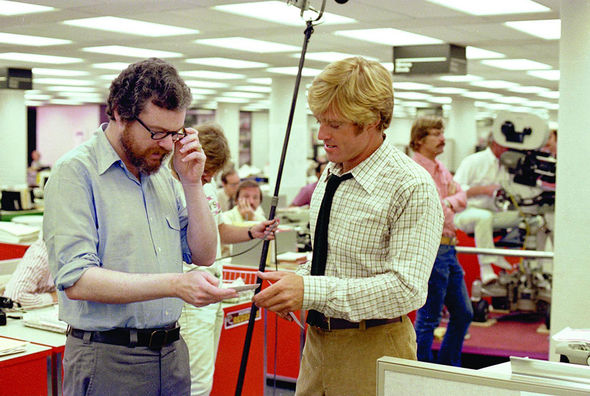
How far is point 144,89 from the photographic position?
205 cm

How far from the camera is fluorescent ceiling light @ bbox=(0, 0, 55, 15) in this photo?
6.86 m

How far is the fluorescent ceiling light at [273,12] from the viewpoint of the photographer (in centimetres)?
687

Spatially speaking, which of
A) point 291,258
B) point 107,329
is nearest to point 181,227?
point 107,329

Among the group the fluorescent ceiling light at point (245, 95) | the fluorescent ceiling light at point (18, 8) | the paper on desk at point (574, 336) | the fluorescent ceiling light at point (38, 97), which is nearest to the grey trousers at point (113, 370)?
the paper on desk at point (574, 336)

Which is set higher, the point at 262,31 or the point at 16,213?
the point at 262,31

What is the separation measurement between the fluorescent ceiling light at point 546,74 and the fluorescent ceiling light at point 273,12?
650 centimetres

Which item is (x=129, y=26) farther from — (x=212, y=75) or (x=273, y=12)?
(x=212, y=75)

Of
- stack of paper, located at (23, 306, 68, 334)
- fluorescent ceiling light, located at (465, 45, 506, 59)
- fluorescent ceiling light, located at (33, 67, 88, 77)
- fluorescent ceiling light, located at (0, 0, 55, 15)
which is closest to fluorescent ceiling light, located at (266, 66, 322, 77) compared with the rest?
fluorescent ceiling light, located at (465, 45, 506, 59)

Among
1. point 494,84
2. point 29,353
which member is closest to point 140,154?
point 29,353

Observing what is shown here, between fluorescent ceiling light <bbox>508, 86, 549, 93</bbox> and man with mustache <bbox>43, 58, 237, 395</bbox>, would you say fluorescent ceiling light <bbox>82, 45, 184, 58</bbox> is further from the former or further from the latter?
fluorescent ceiling light <bbox>508, 86, 549, 93</bbox>

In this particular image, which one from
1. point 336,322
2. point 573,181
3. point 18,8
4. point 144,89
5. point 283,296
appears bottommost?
point 336,322

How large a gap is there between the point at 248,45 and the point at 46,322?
6682 millimetres

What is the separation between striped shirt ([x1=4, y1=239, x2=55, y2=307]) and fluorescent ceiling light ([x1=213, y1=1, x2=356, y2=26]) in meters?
3.33

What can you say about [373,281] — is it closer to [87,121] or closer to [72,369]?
[72,369]
